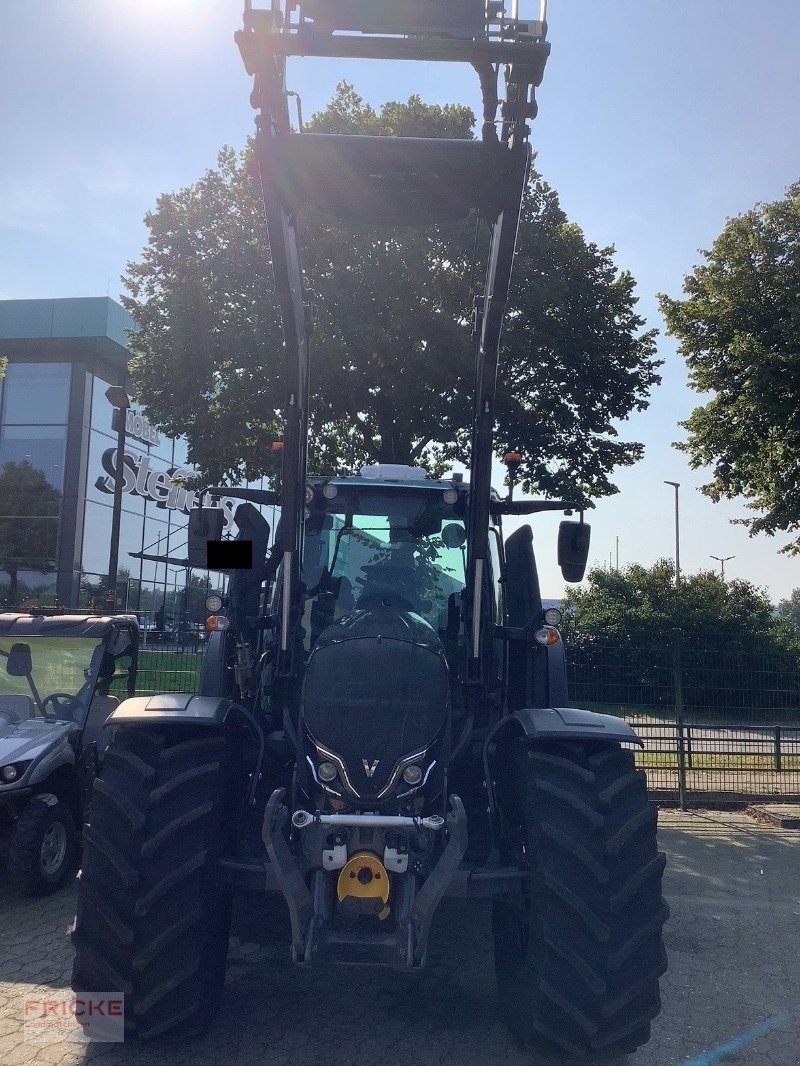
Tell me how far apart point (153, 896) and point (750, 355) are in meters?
12.8

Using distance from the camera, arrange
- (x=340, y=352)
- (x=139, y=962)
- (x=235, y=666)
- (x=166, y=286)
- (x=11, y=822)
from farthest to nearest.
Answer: (x=166, y=286) → (x=340, y=352) → (x=11, y=822) → (x=235, y=666) → (x=139, y=962)

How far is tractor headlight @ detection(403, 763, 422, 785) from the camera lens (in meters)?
3.97

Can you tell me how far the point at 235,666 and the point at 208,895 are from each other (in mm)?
1626

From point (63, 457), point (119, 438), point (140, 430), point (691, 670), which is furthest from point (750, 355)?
point (63, 457)

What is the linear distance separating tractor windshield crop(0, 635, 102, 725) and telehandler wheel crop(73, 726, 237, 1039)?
11.4ft

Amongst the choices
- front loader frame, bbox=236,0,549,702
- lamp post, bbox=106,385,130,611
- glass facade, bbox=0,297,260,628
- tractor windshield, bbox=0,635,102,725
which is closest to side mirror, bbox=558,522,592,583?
front loader frame, bbox=236,0,549,702

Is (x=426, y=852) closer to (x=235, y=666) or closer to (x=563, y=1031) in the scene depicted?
(x=563, y=1031)

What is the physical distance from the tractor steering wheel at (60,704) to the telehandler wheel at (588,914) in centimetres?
445

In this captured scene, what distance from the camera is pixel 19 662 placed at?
23.5 feet

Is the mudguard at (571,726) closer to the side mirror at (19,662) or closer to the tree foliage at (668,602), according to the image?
the side mirror at (19,662)

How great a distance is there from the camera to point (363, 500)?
5516mm

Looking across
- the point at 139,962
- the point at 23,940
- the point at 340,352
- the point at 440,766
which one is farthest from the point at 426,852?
the point at 340,352

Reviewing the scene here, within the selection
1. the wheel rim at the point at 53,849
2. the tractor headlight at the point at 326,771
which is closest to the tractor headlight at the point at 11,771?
the wheel rim at the point at 53,849

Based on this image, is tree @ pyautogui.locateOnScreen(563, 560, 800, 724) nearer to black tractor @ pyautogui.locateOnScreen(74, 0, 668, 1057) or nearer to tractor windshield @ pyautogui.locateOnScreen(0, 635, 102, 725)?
tractor windshield @ pyautogui.locateOnScreen(0, 635, 102, 725)
